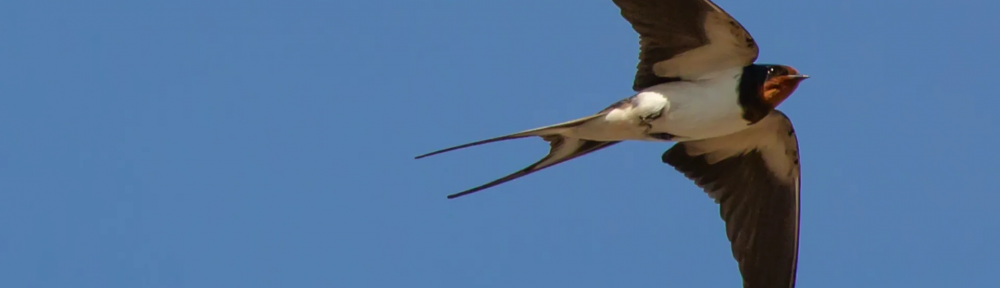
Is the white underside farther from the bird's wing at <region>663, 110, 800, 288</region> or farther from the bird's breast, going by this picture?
the bird's wing at <region>663, 110, 800, 288</region>

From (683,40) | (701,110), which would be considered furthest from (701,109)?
(683,40)

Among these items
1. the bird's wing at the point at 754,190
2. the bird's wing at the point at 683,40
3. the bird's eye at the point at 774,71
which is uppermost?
the bird's wing at the point at 683,40

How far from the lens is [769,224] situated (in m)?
6.47

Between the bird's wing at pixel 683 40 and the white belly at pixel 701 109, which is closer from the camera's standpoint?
the bird's wing at pixel 683 40

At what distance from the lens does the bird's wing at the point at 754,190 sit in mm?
6387

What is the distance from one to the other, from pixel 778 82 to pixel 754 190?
84cm

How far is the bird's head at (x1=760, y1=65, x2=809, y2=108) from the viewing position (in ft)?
18.9

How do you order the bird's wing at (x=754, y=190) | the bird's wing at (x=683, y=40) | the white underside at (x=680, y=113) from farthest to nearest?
1. the bird's wing at (x=754, y=190)
2. the white underside at (x=680, y=113)
3. the bird's wing at (x=683, y=40)

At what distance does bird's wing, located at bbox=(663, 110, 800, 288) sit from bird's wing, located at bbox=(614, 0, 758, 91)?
0.58 m

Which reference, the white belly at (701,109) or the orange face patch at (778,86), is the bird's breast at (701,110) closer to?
the white belly at (701,109)

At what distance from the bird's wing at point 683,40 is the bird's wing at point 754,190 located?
58 centimetres

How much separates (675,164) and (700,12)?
3.45 ft

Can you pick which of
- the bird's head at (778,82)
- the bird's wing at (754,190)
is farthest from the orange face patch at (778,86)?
the bird's wing at (754,190)

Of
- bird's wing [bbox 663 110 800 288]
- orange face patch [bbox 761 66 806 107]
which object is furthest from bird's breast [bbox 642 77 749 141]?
bird's wing [bbox 663 110 800 288]
